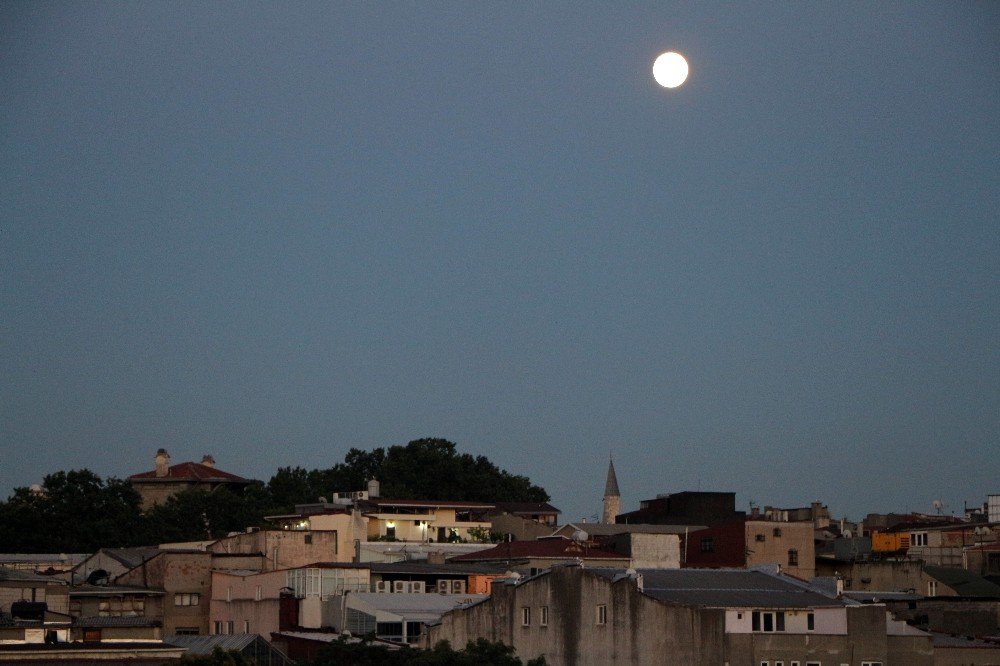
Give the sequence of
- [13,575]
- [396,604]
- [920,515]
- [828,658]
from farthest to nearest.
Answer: [920,515] → [13,575] → [396,604] → [828,658]

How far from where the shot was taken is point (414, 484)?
470 ft

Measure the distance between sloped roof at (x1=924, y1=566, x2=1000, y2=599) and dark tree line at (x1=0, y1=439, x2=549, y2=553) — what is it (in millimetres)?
57111

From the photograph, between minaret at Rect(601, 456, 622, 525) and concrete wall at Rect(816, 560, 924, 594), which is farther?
minaret at Rect(601, 456, 622, 525)

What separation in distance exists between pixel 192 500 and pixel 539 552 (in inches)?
1963

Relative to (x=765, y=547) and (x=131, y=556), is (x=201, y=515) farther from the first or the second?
(x=765, y=547)

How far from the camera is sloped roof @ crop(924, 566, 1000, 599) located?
246ft

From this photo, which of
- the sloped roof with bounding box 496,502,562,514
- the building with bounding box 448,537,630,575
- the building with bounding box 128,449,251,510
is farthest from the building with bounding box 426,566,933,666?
the building with bounding box 128,449,251,510

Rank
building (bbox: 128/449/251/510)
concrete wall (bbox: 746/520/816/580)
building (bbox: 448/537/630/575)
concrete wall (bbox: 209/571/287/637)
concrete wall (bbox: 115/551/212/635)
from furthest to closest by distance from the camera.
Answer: building (bbox: 128/449/251/510)
concrete wall (bbox: 746/520/816/580)
building (bbox: 448/537/630/575)
concrete wall (bbox: 115/551/212/635)
concrete wall (bbox: 209/571/287/637)

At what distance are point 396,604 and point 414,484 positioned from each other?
78.0 m

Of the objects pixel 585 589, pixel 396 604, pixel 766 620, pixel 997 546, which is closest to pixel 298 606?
pixel 396 604

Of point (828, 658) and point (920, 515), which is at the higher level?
point (920, 515)

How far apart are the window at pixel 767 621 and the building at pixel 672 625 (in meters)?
0.03

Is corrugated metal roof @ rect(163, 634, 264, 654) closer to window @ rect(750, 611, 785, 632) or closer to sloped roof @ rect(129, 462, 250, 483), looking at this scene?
window @ rect(750, 611, 785, 632)

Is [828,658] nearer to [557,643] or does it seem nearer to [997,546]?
[557,643]
